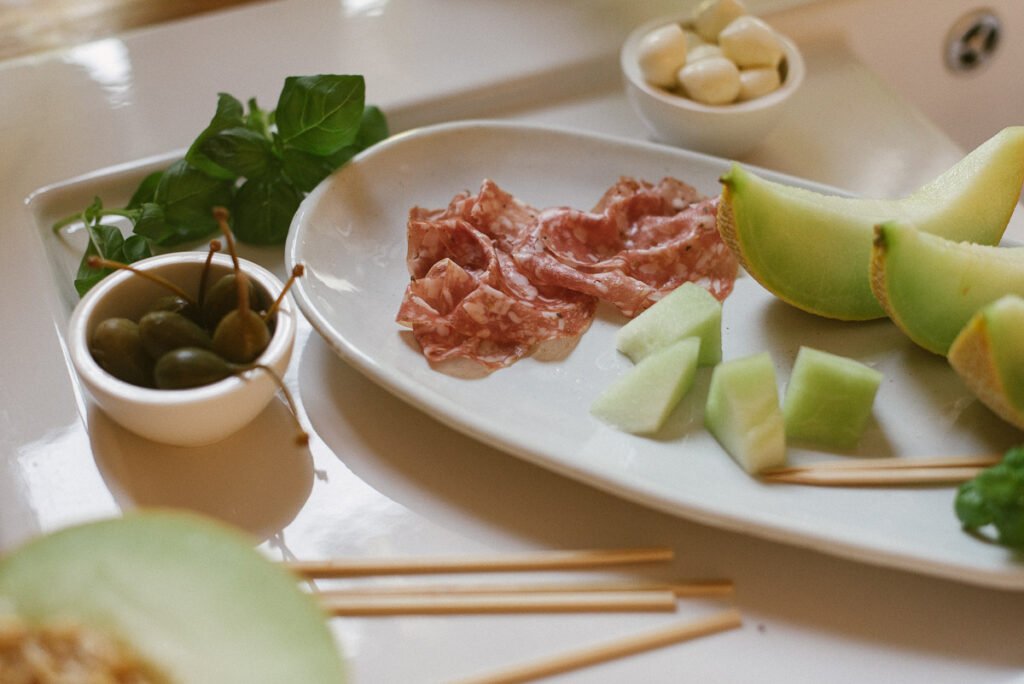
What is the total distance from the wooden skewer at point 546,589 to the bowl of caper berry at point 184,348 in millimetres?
198

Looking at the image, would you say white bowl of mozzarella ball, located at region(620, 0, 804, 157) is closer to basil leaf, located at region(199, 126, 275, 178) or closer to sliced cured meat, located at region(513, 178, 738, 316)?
sliced cured meat, located at region(513, 178, 738, 316)

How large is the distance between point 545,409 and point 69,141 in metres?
0.79

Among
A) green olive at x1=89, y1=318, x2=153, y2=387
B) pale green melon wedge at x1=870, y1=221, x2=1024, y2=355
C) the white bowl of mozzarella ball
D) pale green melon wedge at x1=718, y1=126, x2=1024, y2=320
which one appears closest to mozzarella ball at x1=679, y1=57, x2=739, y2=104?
the white bowl of mozzarella ball

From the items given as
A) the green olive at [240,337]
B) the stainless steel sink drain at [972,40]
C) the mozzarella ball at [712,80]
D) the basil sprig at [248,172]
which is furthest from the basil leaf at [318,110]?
the stainless steel sink drain at [972,40]

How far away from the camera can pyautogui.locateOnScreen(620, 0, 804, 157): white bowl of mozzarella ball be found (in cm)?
127

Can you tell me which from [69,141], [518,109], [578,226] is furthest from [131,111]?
[578,226]

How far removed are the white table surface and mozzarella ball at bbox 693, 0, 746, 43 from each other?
0.54ft

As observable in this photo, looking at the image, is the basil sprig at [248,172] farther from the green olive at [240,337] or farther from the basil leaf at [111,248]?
the green olive at [240,337]

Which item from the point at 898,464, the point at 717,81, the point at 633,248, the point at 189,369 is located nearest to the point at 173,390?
the point at 189,369

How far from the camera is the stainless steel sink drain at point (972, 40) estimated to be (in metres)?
1.74

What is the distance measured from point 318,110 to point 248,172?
0.11 metres

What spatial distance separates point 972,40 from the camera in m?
1.77

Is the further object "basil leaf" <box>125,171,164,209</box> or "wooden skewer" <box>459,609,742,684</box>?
"basil leaf" <box>125,171,164,209</box>

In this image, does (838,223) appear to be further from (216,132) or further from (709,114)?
(216,132)
